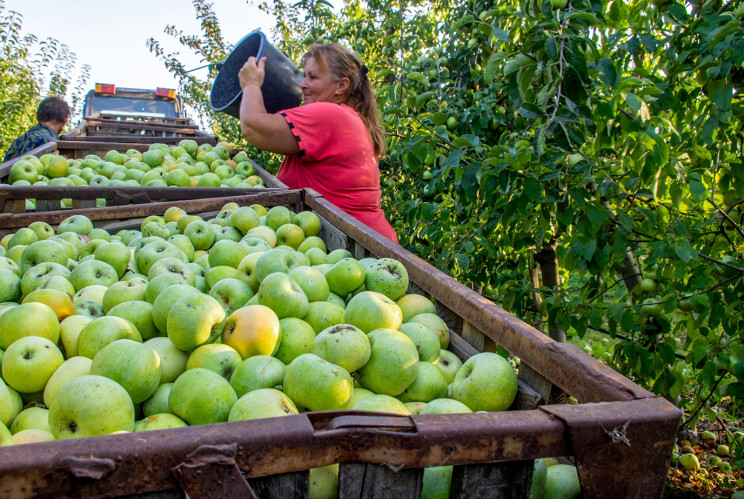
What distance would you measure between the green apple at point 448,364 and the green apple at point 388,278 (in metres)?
0.30

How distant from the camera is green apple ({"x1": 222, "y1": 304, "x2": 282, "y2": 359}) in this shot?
1.48 m

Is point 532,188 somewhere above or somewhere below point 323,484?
above

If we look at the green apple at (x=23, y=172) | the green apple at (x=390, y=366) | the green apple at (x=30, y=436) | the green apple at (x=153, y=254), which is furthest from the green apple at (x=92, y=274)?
the green apple at (x=23, y=172)

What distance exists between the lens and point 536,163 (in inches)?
77.4

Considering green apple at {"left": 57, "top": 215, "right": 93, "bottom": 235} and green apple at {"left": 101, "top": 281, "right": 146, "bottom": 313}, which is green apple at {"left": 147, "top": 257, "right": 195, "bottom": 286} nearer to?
green apple at {"left": 101, "top": 281, "right": 146, "bottom": 313}

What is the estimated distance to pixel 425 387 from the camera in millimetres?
1436

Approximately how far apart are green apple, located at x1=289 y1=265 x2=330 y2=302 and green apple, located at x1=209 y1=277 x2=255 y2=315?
178 mm

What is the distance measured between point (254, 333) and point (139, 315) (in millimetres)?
436

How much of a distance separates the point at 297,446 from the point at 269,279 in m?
0.91

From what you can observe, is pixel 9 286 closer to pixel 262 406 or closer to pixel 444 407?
pixel 262 406

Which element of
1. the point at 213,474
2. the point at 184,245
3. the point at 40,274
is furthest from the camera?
the point at 184,245

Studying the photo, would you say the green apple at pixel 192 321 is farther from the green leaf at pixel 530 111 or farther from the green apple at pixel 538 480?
the green leaf at pixel 530 111

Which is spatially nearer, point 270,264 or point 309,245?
point 270,264

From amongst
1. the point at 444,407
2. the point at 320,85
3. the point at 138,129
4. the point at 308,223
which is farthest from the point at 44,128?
the point at 444,407
